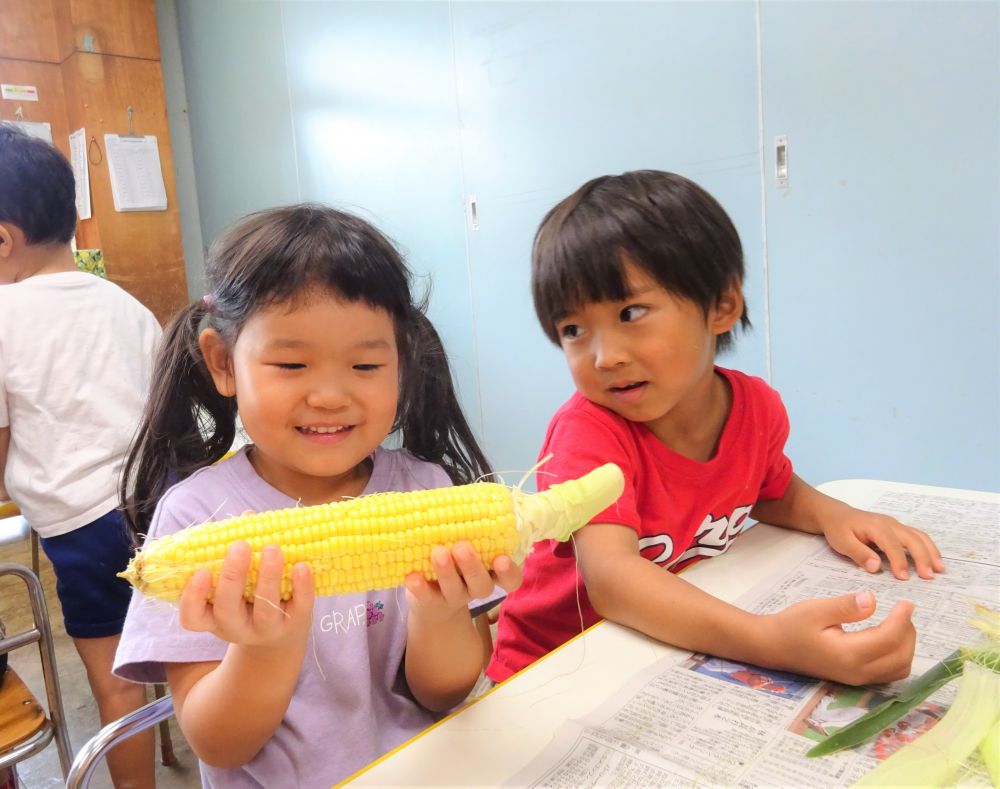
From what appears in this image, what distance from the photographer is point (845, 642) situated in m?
0.74

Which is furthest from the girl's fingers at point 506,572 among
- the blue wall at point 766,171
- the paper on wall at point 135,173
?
the paper on wall at point 135,173

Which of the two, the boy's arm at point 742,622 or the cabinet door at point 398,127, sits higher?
the cabinet door at point 398,127

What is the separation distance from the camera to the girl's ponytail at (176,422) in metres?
1.10

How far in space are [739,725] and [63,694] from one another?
2.97m

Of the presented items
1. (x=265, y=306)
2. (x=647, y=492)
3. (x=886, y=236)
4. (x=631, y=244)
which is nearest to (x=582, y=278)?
(x=631, y=244)

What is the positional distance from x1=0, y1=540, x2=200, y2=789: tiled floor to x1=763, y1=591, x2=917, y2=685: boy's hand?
6.82 feet

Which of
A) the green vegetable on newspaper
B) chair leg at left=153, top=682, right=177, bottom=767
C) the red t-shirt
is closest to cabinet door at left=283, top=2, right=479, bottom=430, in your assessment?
chair leg at left=153, top=682, right=177, bottom=767

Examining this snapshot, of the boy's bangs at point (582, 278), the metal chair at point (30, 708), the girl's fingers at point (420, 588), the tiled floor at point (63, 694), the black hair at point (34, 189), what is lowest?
the tiled floor at point (63, 694)

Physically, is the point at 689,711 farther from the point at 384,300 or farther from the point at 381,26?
the point at 381,26

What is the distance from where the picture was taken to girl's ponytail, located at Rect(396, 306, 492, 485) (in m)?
1.19

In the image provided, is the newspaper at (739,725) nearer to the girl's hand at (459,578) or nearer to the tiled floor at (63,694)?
the girl's hand at (459,578)

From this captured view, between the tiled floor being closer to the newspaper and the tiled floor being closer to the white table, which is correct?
the white table

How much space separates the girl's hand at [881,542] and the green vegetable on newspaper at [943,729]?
0.29 m

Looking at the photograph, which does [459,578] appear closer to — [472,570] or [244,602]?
[472,570]
